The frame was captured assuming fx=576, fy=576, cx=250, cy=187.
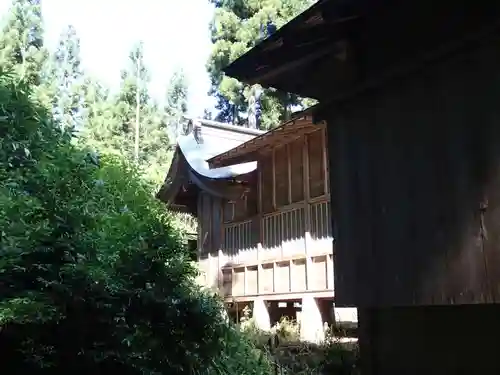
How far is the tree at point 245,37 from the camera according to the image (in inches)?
786

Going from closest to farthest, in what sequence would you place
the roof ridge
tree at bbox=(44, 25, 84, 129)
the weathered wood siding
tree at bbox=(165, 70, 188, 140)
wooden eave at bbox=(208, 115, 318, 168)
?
the weathered wood siding, wooden eave at bbox=(208, 115, 318, 168), the roof ridge, tree at bbox=(44, 25, 84, 129), tree at bbox=(165, 70, 188, 140)

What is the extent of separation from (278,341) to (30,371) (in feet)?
20.7

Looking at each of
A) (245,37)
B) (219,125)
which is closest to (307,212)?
(219,125)

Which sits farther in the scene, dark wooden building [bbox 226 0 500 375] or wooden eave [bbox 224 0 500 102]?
wooden eave [bbox 224 0 500 102]

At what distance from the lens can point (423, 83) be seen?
3.50m

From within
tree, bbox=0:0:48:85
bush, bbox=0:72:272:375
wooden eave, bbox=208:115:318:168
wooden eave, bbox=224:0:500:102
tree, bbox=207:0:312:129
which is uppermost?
tree, bbox=0:0:48:85

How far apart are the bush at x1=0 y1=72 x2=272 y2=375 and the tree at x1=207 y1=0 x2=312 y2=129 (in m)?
15.0

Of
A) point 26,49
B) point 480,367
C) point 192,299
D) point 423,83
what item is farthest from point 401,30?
point 26,49

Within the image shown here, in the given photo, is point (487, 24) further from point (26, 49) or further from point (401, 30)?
point (26, 49)

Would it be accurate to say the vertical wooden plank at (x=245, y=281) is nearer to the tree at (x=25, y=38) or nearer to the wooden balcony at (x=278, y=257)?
the wooden balcony at (x=278, y=257)

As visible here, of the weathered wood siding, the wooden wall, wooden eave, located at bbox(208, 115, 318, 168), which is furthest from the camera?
the wooden wall

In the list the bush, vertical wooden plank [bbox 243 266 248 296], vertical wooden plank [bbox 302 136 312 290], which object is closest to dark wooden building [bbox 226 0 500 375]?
the bush

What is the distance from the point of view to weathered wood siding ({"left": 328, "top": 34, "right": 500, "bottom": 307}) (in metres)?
3.12

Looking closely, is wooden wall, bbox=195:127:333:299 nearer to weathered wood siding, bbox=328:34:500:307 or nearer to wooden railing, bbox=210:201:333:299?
wooden railing, bbox=210:201:333:299
